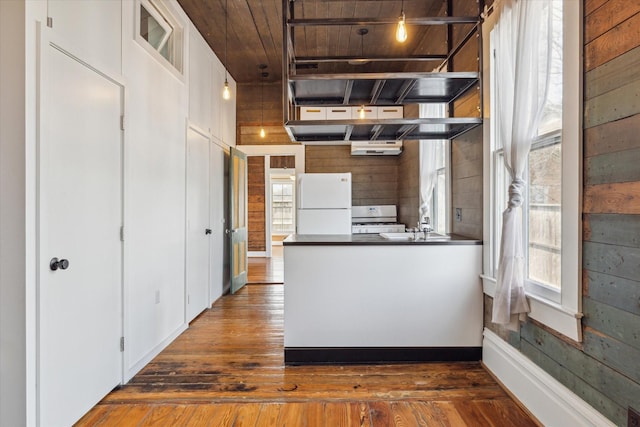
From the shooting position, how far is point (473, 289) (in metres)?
2.62

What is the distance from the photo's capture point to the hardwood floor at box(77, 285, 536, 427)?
1979 mm

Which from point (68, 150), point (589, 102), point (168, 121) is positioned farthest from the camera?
point (168, 121)

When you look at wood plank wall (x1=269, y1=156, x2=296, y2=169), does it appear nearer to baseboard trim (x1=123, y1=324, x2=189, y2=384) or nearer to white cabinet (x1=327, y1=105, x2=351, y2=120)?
white cabinet (x1=327, y1=105, x2=351, y2=120)

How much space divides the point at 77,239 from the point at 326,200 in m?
3.00

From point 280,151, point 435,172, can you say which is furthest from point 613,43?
point 280,151

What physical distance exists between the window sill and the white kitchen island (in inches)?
27.6

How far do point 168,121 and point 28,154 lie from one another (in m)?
1.59

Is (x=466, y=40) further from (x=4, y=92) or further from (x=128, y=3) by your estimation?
(x=4, y=92)

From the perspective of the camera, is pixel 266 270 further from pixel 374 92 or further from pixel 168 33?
pixel 374 92

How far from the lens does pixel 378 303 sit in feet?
8.69

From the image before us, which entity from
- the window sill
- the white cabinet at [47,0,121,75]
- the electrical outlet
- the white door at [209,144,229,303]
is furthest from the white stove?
the electrical outlet

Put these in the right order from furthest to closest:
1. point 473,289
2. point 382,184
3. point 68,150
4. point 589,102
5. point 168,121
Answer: point 382,184
point 168,121
point 473,289
point 68,150
point 589,102

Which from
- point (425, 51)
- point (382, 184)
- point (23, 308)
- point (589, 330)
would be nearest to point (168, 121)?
point (23, 308)

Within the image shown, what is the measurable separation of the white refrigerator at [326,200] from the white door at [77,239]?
2.48 meters
